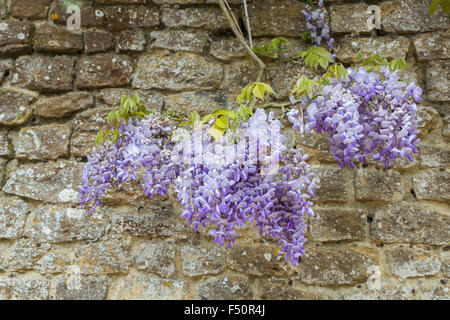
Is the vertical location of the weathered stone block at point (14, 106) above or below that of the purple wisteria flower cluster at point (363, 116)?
above

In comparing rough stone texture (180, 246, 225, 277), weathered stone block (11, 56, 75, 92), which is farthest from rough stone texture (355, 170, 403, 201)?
weathered stone block (11, 56, 75, 92)

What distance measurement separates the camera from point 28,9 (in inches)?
72.5

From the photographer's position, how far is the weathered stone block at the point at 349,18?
1823 millimetres

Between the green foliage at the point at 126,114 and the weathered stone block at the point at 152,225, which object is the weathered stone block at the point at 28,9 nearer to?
the green foliage at the point at 126,114

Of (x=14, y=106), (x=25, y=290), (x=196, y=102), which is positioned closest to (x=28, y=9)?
(x=14, y=106)

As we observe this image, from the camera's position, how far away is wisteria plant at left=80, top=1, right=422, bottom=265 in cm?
112

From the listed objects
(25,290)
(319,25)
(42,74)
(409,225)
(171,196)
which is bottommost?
(25,290)

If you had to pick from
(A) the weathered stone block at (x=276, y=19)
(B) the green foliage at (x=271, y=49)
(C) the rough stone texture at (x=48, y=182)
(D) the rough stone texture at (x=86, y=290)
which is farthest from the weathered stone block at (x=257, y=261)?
(A) the weathered stone block at (x=276, y=19)

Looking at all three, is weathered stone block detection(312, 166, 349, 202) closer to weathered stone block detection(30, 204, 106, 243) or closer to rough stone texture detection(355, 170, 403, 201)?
rough stone texture detection(355, 170, 403, 201)

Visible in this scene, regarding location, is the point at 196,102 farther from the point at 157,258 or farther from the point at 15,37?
the point at 15,37

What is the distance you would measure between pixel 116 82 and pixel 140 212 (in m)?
0.60

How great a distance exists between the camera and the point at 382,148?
1225mm

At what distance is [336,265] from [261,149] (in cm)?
79

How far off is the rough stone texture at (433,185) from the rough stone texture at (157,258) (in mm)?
1088
